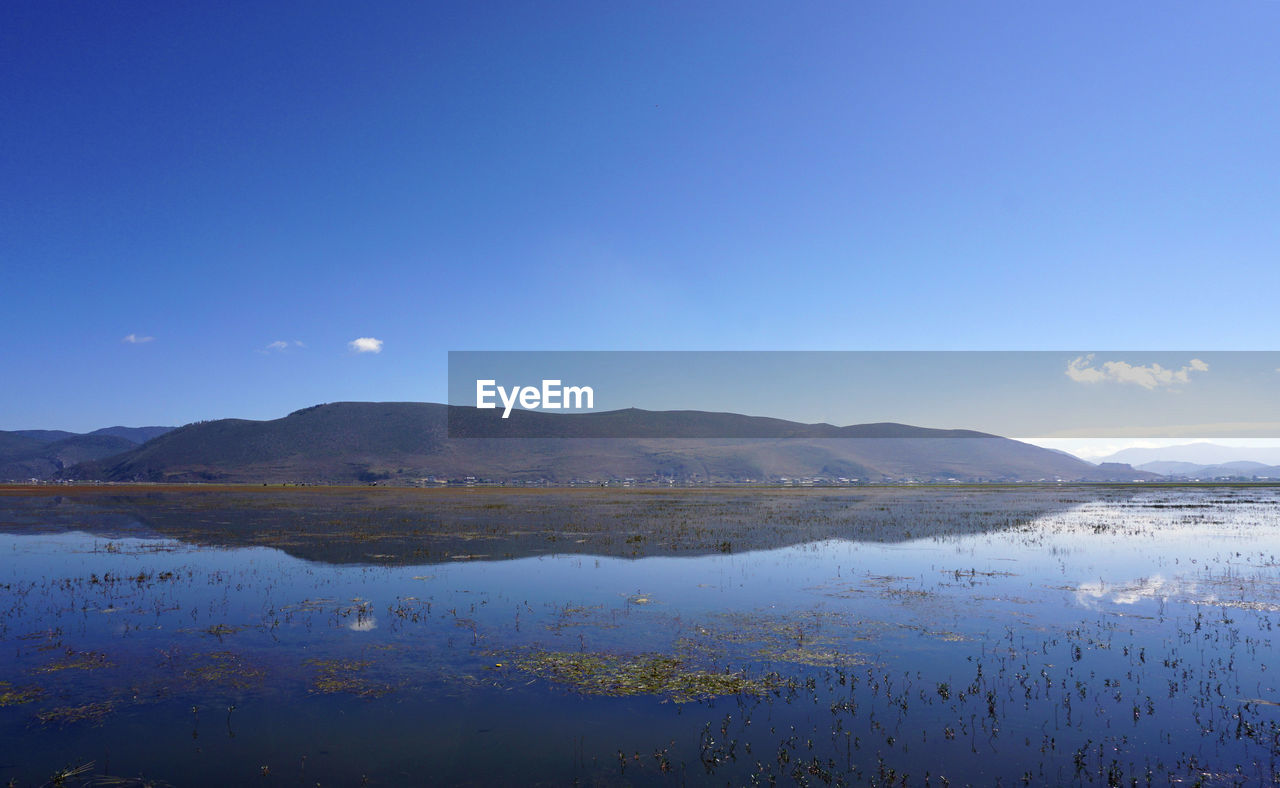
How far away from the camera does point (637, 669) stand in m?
13.6

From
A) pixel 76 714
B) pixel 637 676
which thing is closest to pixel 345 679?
pixel 76 714

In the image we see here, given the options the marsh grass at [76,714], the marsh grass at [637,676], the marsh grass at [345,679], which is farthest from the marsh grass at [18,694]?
the marsh grass at [637,676]

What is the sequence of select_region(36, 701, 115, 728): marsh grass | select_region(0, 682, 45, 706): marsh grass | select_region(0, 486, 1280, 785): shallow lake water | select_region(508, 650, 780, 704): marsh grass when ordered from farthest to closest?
select_region(508, 650, 780, 704): marsh grass, select_region(0, 682, 45, 706): marsh grass, select_region(36, 701, 115, 728): marsh grass, select_region(0, 486, 1280, 785): shallow lake water

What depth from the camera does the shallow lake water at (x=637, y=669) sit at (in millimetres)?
9586

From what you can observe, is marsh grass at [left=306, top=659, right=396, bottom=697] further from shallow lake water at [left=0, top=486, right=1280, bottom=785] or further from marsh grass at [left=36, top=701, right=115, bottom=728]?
Result: marsh grass at [left=36, top=701, right=115, bottom=728]

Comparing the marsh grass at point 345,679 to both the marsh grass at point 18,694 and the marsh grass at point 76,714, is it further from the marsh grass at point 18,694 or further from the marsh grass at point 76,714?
the marsh grass at point 18,694

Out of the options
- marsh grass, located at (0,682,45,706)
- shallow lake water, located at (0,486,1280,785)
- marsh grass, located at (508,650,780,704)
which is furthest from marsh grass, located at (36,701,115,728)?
marsh grass, located at (508,650,780,704)

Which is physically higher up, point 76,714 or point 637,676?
point 76,714

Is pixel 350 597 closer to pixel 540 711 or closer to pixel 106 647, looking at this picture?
pixel 106 647

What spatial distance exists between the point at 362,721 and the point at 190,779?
2.53 m

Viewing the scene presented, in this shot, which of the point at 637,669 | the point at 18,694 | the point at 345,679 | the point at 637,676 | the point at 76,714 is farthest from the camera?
the point at 637,669

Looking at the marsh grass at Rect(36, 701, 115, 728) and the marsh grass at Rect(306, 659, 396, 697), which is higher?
the marsh grass at Rect(36, 701, 115, 728)

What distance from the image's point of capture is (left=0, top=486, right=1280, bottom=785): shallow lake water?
9.59 m

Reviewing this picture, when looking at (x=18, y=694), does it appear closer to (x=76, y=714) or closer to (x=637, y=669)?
(x=76, y=714)
